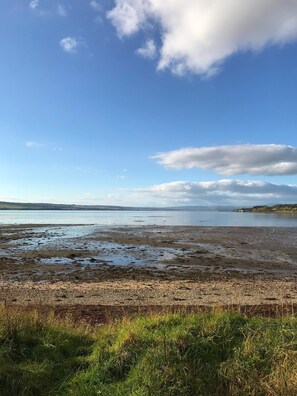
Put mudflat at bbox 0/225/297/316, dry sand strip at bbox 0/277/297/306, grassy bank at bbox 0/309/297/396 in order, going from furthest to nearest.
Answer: mudflat at bbox 0/225/297/316 → dry sand strip at bbox 0/277/297/306 → grassy bank at bbox 0/309/297/396

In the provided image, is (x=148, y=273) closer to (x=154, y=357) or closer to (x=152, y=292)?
(x=152, y=292)

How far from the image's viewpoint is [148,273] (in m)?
22.5

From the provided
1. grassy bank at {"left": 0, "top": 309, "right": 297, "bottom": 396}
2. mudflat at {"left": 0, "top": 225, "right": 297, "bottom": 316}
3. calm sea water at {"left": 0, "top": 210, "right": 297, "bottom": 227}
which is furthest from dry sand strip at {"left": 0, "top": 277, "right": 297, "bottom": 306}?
calm sea water at {"left": 0, "top": 210, "right": 297, "bottom": 227}

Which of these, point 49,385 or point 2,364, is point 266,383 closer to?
point 49,385

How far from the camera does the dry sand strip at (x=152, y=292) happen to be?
14352 millimetres

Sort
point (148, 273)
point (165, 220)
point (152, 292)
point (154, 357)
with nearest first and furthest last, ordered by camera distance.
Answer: point (154, 357), point (152, 292), point (148, 273), point (165, 220)

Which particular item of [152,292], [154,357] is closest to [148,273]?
[152,292]

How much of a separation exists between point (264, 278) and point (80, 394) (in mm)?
17830

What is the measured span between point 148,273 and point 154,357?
16.3 m

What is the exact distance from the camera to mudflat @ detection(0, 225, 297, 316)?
15.0 meters

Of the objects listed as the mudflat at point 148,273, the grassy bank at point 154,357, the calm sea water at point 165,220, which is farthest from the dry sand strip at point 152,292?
the calm sea water at point 165,220

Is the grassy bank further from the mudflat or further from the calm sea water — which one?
the calm sea water

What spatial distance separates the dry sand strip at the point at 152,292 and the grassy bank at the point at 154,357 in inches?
237

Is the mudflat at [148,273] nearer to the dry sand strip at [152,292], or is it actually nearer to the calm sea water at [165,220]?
the dry sand strip at [152,292]
